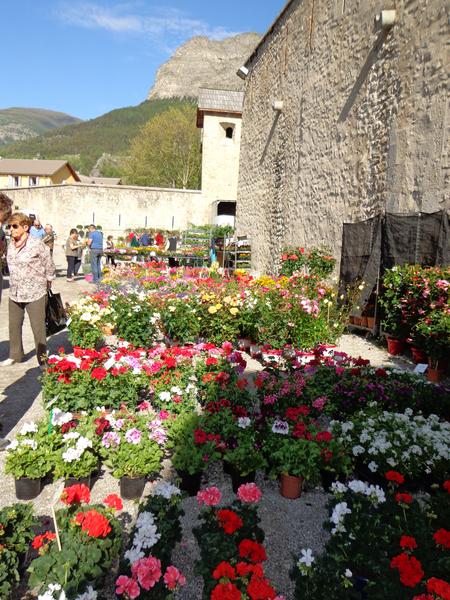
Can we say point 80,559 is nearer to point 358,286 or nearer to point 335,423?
point 335,423

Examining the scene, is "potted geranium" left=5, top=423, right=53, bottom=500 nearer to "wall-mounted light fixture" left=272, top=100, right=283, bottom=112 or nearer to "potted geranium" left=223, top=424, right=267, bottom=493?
"potted geranium" left=223, top=424, right=267, bottom=493

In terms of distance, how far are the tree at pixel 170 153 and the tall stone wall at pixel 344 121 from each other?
86.4 feet

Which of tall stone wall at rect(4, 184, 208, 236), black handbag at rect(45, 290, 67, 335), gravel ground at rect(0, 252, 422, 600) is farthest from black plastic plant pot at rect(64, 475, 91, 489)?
tall stone wall at rect(4, 184, 208, 236)

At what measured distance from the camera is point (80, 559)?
212 centimetres

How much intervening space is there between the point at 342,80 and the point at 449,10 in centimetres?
312

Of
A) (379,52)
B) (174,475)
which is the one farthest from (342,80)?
(174,475)

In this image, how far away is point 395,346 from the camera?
6535 mm

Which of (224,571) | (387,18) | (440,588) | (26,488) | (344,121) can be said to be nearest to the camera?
(440,588)

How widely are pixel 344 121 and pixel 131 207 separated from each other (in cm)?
2202

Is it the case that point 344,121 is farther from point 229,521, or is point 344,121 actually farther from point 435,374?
point 229,521

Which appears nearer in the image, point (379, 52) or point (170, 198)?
point (379, 52)

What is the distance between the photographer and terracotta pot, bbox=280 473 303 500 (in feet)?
10.3

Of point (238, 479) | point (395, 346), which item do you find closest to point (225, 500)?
point (238, 479)

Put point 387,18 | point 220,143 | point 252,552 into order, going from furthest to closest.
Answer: point 220,143 < point 387,18 < point 252,552
